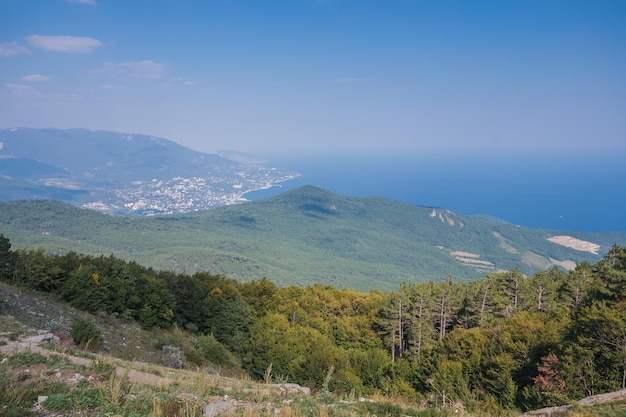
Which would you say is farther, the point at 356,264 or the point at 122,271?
the point at 356,264

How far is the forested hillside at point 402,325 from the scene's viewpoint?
13656 millimetres

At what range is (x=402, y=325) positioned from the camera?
3155 cm

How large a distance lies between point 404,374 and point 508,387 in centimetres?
729

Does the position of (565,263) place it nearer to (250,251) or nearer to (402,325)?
(250,251)

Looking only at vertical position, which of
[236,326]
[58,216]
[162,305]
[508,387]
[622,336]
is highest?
[622,336]

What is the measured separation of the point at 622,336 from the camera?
12719 mm


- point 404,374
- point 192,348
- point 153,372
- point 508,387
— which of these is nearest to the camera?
point 153,372

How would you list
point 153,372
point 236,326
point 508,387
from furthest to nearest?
point 236,326 < point 508,387 < point 153,372

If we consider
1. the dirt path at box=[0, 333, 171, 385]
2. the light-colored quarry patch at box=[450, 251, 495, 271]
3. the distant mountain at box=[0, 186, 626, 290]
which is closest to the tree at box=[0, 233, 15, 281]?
the dirt path at box=[0, 333, 171, 385]

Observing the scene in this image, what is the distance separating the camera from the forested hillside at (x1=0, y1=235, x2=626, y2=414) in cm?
1366

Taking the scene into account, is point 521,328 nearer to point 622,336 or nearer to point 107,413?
point 622,336

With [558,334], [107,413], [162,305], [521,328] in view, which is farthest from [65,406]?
[162,305]

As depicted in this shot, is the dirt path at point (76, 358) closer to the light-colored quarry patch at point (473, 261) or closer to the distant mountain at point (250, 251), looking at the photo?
the distant mountain at point (250, 251)

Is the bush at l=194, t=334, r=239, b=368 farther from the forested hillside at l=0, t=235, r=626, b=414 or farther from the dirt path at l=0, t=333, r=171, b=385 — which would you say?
the dirt path at l=0, t=333, r=171, b=385
